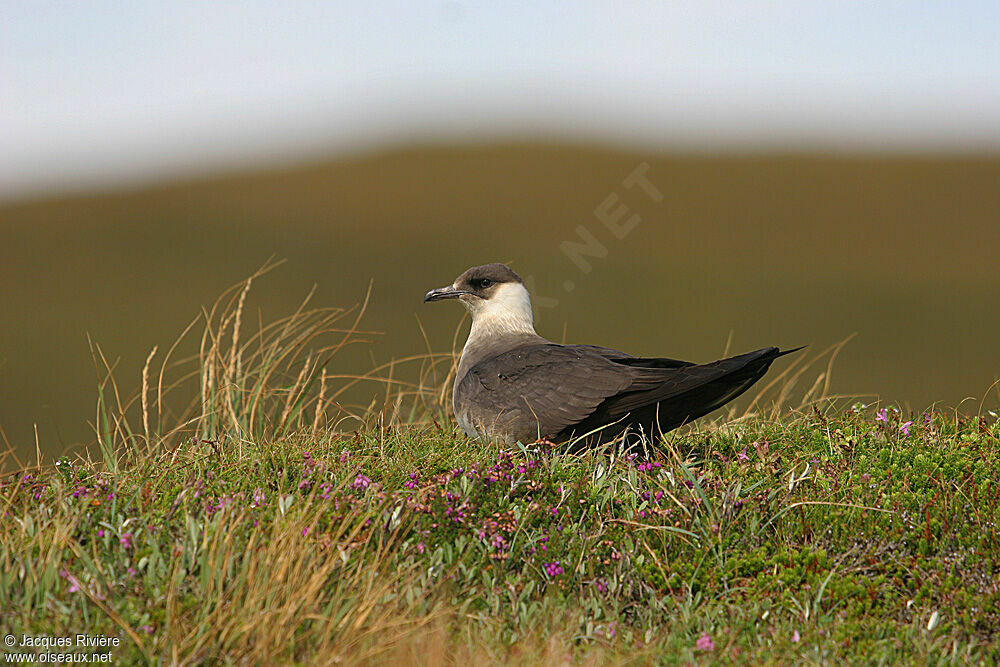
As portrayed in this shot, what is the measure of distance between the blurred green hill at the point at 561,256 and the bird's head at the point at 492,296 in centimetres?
930

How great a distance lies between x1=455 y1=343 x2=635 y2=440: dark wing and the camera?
5.61 m

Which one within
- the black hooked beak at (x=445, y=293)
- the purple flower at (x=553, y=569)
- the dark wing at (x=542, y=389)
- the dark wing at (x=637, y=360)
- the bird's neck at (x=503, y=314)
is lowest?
the purple flower at (x=553, y=569)

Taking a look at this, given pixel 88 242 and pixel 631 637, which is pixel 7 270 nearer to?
pixel 88 242

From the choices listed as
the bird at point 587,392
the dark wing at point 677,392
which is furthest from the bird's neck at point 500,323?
the dark wing at point 677,392

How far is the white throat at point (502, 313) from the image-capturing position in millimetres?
6992

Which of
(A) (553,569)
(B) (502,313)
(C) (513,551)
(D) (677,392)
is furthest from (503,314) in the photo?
(A) (553,569)

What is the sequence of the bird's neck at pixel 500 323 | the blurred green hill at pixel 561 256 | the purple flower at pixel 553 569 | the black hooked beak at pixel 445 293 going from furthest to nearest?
the blurred green hill at pixel 561 256 < the black hooked beak at pixel 445 293 < the bird's neck at pixel 500 323 < the purple flower at pixel 553 569

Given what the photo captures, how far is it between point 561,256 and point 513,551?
17.0 m

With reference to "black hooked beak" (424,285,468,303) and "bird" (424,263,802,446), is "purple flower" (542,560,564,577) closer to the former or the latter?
"bird" (424,263,802,446)

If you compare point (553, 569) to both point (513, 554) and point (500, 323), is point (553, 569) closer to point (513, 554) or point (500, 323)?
point (513, 554)

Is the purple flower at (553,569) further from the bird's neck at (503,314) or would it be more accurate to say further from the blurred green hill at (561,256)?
the blurred green hill at (561,256)

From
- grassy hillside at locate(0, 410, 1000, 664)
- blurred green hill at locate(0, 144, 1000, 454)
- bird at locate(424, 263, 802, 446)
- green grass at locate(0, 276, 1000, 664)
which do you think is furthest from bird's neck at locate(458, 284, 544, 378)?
blurred green hill at locate(0, 144, 1000, 454)

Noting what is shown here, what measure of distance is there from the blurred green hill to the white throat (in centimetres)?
927

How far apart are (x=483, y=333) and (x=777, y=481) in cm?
282
